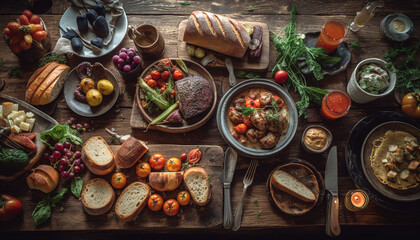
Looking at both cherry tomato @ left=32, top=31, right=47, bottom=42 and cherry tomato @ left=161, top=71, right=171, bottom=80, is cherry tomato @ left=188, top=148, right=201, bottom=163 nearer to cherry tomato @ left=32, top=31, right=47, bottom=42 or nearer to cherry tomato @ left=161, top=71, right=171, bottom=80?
cherry tomato @ left=161, top=71, right=171, bottom=80

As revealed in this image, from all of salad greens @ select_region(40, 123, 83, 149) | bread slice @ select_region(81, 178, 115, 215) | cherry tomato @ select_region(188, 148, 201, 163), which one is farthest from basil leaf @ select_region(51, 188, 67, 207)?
cherry tomato @ select_region(188, 148, 201, 163)

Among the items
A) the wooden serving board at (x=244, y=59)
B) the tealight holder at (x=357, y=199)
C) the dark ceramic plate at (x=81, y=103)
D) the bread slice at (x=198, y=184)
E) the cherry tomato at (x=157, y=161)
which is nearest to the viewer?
the tealight holder at (x=357, y=199)

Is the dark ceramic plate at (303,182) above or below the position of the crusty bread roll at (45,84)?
below

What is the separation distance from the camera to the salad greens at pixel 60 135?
278 centimetres

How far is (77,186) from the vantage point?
2.75 meters

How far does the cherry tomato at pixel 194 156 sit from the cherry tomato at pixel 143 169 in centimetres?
46

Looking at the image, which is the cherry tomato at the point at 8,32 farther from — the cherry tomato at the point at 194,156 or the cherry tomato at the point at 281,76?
the cherry tomato at the point at 281,76

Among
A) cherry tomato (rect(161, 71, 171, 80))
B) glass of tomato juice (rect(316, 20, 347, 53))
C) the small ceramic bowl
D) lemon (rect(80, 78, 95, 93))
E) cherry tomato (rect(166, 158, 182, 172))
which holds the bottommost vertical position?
cherry tomato (rect(166, 158, 182, 172))

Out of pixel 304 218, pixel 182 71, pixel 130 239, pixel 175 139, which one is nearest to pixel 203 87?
pixel 182 71

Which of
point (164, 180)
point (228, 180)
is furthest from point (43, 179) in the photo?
point (228, 180)

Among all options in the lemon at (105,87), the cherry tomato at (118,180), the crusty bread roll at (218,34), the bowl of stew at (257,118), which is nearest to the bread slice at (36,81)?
the lemon at (105,87)

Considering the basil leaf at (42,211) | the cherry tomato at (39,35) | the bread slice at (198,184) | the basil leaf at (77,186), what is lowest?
the basil leaf at (42,211)

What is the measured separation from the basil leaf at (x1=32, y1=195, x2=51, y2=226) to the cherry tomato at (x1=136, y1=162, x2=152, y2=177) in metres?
0.98

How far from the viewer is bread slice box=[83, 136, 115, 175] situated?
268cm
